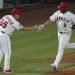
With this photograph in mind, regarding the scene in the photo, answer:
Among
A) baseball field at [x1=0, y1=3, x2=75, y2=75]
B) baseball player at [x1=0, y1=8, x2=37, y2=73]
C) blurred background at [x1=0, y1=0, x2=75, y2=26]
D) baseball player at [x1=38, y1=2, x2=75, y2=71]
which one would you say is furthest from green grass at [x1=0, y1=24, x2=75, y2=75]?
blurred background at [x1=0, y1=0, x2=75, y2=26]

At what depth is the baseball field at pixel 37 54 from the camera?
45.4ft

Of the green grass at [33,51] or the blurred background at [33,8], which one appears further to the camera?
the blurred background at [33,8]

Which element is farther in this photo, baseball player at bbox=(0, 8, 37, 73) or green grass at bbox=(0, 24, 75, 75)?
green grass at bbox=(0, 24, 75, 75)

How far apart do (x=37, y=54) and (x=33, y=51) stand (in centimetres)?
61

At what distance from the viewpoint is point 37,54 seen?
54.3 ft

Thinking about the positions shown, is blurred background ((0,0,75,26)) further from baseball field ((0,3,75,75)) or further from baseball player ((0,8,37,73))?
baseball player ((0,8,37,73))

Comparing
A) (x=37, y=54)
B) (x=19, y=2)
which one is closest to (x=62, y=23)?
(x=37, y=54)

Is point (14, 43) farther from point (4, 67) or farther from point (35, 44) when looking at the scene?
point (4, 67)

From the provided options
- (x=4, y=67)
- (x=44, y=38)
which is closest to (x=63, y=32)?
(x=4, y=67)

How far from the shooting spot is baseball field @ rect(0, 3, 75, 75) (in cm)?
1385

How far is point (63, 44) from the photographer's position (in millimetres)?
13484

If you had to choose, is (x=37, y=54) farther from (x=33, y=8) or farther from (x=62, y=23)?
(x=33, y=8)

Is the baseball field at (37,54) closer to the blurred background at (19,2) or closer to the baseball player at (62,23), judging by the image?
the baseball player at (62,23)

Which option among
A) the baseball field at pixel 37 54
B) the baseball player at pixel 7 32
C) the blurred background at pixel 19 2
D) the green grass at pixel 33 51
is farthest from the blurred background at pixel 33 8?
the baseball player at pixel 7 32
